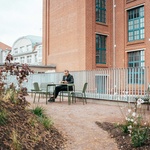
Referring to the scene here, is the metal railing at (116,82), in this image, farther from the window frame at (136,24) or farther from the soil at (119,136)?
the window frame at (136,24)

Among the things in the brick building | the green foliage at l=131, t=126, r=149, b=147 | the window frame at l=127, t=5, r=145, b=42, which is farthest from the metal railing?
the window frame at l=127, t=5, r=145, b=42

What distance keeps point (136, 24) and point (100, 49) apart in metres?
3.85

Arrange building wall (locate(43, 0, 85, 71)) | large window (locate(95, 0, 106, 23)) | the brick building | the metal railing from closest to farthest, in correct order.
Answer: the metal railing < the brick building < building wall (locate(43, 0, 85, 71)) < large window (locate(95, 0, 106, 23))

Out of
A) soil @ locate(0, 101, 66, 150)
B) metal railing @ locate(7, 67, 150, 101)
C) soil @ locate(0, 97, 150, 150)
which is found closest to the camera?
soil @ locate(0, 101, 66, 150)

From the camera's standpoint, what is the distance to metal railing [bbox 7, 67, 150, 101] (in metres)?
11.0

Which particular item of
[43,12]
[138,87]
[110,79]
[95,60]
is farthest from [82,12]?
[138,87]

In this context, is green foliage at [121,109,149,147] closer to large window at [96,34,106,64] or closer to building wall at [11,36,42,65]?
large window at [96,34,106,64]

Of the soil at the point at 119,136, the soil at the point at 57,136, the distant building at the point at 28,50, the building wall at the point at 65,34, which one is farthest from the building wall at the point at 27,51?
the soil at the point at 57,136

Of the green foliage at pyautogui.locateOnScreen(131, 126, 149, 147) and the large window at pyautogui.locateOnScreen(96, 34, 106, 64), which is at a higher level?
the large window at pyautogui.locateOnScreen(96, 34, 106, 64)

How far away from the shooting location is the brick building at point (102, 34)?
20.5m

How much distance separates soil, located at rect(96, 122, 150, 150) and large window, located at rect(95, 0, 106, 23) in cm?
1703

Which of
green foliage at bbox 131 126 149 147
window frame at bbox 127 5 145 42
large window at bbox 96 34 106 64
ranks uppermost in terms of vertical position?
window frame at bbox 127 5 145 42

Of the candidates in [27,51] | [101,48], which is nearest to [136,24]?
[101,48]

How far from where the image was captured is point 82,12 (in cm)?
2106
